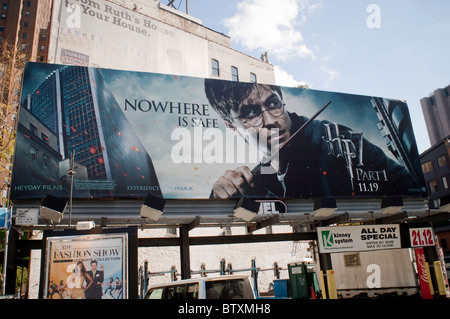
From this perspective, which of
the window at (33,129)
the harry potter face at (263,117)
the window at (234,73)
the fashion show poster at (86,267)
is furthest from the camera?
the window at (234,73)

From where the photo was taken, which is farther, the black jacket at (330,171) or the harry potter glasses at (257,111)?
the harry potter glasses at (257,111)

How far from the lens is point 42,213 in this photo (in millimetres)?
10758

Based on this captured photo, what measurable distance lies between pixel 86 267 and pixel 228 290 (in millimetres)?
2848

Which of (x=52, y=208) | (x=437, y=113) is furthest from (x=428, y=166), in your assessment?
(x=52, y=208)

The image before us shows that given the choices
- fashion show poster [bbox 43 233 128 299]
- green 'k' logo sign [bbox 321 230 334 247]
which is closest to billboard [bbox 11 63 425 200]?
green 'k' logo sign [bbox 321 230 334 247]

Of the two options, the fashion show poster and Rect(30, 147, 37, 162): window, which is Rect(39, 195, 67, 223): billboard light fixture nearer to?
Rect(30, 147, 37, 162): window

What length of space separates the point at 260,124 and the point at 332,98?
3.96m

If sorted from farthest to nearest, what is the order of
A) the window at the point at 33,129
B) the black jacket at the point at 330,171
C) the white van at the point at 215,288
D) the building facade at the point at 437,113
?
the building facade at the point at 437,113 < the black jacket at the point at 330,171 < the window at the point at 33,129 < the white van at the point at 215,288

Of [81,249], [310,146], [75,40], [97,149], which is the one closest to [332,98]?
[310,146]

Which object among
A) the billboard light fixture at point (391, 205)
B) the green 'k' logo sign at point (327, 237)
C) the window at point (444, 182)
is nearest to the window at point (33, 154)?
the green 'k' logo sign at point (327, 237)

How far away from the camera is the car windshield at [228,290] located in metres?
7.60

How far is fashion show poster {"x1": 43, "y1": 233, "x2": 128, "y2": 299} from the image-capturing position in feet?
21.5

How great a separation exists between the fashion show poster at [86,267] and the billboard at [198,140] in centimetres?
534

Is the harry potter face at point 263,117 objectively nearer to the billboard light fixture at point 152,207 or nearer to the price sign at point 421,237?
the billboard light fixture at point 152,207
